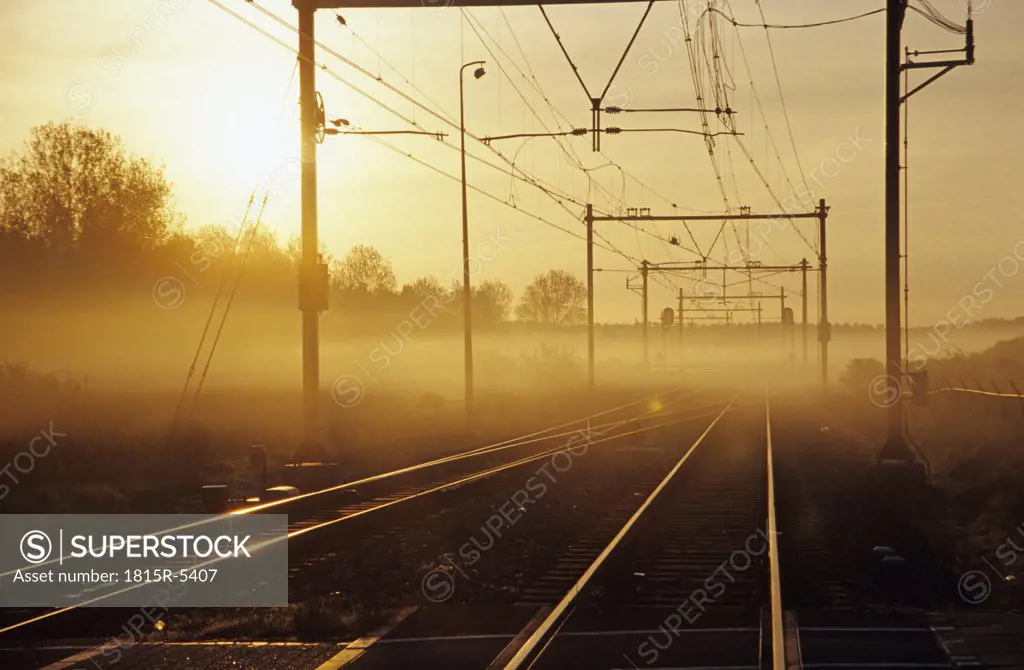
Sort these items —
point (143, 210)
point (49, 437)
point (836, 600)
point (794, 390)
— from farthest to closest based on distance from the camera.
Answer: point (794, 390)
point (143, 210)
point (49, 437)
point (836, 600)

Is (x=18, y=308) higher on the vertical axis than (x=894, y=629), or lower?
higher

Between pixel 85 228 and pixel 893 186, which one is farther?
pixel 85 228

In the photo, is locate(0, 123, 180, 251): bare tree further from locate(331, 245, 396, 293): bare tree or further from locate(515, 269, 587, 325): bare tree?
locate(515, 269, 587, 325): bare tree

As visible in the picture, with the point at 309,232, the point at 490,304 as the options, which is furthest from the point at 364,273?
the point at 309,232

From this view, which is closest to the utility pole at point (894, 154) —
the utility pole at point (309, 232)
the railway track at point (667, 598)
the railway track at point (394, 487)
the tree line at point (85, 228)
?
the railway track at point (667, 598)

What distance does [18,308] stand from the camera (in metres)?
48.3

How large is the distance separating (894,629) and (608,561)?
3682 mm

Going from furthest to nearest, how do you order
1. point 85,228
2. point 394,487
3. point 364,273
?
1. point 364,273
2. point 85,228
3. point 394,487

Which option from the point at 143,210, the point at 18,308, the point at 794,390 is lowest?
the point at 794,390

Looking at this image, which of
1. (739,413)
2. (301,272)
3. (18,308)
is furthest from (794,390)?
(301,272)

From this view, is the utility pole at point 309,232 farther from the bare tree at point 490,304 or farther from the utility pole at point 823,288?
the bare tree at point 490,304

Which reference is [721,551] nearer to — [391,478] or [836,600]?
[836,600]

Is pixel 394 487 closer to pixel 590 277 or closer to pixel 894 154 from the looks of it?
pixel 894 154

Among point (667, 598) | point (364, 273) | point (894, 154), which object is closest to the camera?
point (667, 598)
